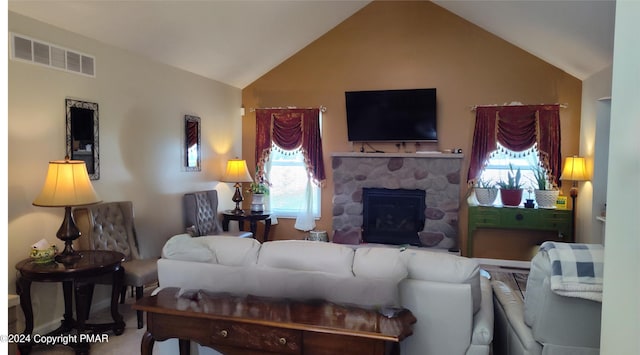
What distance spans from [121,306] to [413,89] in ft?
14.7

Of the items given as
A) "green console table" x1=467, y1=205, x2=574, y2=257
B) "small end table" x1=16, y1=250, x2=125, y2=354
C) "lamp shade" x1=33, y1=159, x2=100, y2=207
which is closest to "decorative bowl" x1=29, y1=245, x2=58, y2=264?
"small end table" x1=16, y1=250, x2=125, y2=354

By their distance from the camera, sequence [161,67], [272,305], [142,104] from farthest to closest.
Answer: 1. [161,67]
2. [142,104]
3. [272,305]

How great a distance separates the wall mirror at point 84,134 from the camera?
11.2 ft

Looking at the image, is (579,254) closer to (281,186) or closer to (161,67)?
(161,67)

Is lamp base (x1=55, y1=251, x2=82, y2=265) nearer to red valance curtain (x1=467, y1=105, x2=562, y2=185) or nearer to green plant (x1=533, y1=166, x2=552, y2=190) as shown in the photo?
red valance curtain (x1=467, y1=105, x2=562, y2=185)

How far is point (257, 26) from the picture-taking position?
478 cm

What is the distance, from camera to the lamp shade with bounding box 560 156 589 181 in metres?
4.75

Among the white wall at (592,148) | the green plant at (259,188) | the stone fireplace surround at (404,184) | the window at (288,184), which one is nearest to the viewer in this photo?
the white wall at (592,148)

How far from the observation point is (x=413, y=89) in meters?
5.66

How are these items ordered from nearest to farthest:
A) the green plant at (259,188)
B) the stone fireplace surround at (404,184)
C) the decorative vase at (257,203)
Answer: the stone fireplace surround at (404,184) < the decorative vase at (257,203) < the green plant at (259,188)

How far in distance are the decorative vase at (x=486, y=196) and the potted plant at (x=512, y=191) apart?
0.33ft

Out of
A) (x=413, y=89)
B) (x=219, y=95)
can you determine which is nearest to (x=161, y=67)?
(x=219, y=95)

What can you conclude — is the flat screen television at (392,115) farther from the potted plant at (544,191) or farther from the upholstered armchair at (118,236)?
the upholstered armchair at (118,236)

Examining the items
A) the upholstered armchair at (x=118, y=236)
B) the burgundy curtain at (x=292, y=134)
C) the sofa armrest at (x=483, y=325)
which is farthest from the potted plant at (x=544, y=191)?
the upholstered armchair at (x=118, y=236)
